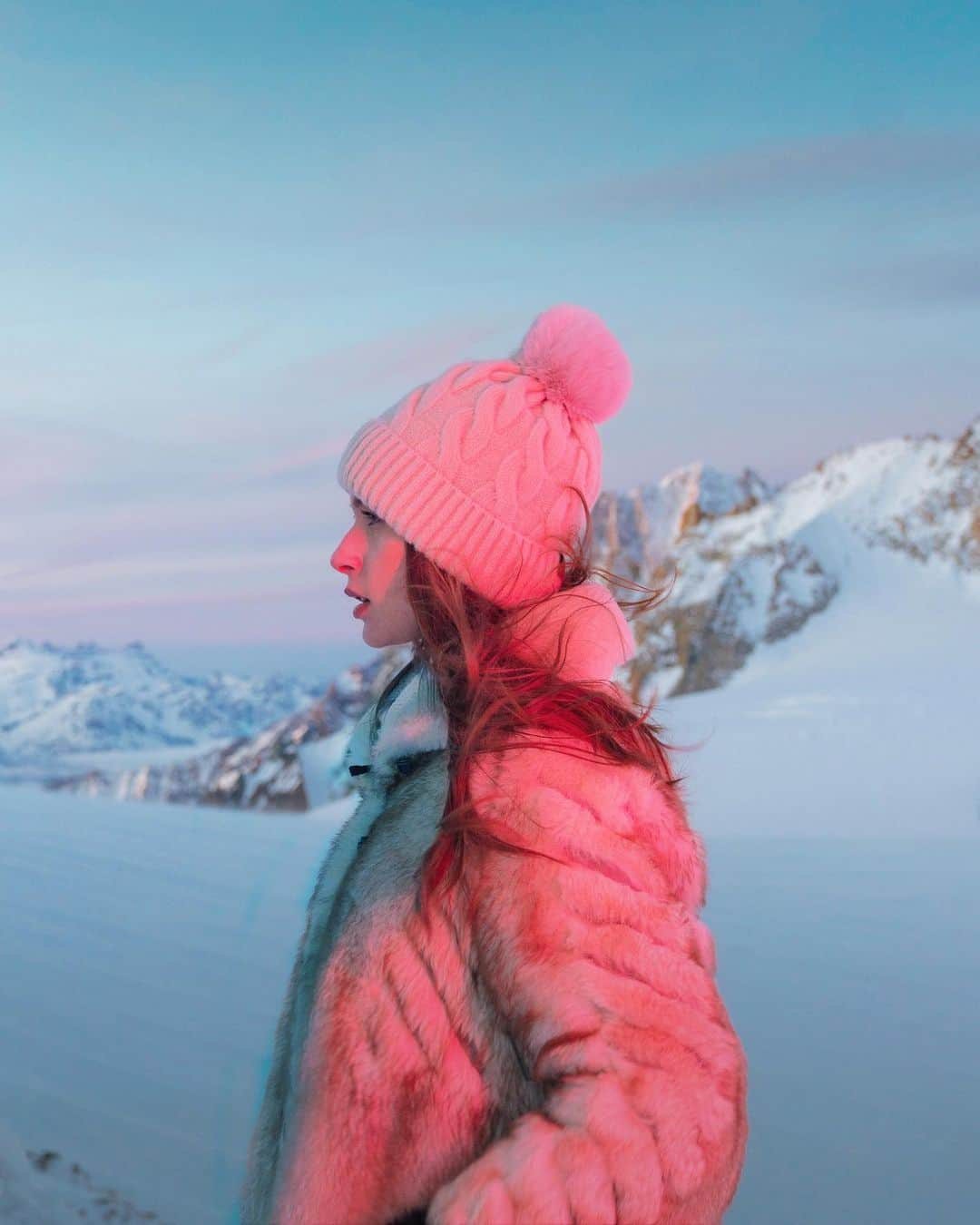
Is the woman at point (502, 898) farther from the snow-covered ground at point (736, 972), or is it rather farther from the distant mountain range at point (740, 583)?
the distant mountain range at point (740, 583)

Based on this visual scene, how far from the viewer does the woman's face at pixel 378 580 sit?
1.47 metres

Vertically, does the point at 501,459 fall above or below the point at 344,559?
above

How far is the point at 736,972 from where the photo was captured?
12.0 feet

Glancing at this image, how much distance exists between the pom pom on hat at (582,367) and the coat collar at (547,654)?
251 millimetres

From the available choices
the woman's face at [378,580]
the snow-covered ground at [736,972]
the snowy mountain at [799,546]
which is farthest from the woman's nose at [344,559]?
the snowy mountain at [799,546]

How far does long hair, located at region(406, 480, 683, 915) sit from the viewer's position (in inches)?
46.3

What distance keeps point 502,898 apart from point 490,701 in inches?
9.2

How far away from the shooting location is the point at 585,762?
4.06 feet

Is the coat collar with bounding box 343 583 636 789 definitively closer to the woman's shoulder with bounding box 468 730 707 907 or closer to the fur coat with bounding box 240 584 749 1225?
the fur coat with bounding box 240 584 749 1225

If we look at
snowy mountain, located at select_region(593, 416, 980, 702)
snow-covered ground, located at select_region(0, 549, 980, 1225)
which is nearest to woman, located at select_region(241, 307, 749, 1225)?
snow-covered ground, located at select_region(0, 549, 980, 1225)

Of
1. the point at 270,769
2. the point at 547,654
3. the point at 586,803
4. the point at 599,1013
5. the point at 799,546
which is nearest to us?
the point at 599,1013

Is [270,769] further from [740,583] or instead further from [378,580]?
[378,580]

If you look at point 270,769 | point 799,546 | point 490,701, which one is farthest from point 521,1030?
point 799,546

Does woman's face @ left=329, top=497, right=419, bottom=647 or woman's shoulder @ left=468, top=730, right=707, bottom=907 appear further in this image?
woman's face @ left=329, top=497, right=419, bottom=647
